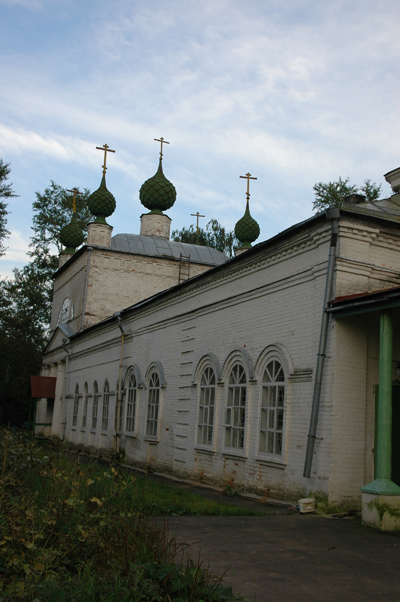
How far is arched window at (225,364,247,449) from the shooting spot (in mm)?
10836

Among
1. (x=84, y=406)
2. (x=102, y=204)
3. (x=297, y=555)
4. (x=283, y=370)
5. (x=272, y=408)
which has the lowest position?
(x=297, y=555)

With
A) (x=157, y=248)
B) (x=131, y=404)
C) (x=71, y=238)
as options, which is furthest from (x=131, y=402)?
(x=71, y=238)

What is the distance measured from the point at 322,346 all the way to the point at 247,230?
15196 millimetres

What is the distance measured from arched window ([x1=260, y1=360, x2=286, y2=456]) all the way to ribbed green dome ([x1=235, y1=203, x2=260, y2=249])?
44.9 feet

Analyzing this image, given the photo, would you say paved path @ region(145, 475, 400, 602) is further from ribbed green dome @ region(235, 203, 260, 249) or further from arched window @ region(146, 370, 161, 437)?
ribbed green dome @ region(235, 203, 260, 249)

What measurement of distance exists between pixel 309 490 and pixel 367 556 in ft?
9.50

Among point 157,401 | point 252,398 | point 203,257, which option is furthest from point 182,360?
point 203,257

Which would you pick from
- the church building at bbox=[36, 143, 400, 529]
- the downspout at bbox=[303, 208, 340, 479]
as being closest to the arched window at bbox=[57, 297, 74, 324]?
the church building at bbox=[36, 143, 400, 529]

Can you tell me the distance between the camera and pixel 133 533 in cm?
470

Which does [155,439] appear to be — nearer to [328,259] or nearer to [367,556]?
[328,259]

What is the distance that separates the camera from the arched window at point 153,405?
49.9 feet

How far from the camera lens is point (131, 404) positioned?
17.2 m

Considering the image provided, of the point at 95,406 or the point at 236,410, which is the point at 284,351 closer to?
the point at 236,410

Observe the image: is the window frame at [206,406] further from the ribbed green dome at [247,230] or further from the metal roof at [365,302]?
the ribbed green dome at [247,230]
